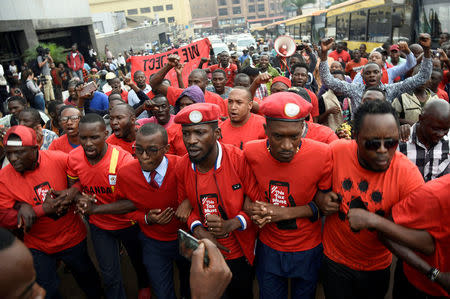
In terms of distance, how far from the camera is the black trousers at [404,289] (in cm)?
222

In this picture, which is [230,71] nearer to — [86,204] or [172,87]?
[172,87]

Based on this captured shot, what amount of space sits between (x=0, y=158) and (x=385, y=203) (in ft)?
15.0

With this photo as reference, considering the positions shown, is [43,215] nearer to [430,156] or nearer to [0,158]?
[0,158]

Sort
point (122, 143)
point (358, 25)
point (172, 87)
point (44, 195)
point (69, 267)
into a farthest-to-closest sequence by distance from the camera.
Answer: point (358, 25)
point (172, 87)
point (122, 143)
point (69, 267)
point (44, 195)

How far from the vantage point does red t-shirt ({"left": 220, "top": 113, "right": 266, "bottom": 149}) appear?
356cm

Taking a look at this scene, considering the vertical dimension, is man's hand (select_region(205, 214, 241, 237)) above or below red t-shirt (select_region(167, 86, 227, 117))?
below

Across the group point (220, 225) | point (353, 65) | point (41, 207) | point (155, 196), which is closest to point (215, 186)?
point (220, 225)

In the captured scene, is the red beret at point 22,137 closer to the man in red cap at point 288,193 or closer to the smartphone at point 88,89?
the man in red cap at point 288,193

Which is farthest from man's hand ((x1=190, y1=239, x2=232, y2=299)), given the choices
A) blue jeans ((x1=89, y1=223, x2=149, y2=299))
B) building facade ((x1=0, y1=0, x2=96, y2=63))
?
building facade ((x1=0, y1=0, x2=96, y2=63))

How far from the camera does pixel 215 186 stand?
2.54 metres

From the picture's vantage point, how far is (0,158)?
13.4 ft

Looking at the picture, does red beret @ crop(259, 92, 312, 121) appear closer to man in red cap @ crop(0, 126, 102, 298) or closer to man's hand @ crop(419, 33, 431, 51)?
man in red cap @ crop(0, 126, 102, 298)

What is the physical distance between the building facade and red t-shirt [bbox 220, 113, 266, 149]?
16135 millimetres

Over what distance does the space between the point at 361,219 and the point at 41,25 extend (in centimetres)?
2128
